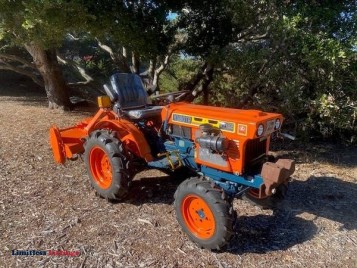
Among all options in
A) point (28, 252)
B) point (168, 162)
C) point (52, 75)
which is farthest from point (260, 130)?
point (52, 75)

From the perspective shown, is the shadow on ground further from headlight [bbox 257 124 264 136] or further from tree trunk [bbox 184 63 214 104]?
tree trunk [bbox 184 63 214 104]

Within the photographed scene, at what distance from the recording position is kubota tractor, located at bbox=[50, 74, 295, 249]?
3.25 m

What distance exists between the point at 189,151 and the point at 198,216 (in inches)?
29.9

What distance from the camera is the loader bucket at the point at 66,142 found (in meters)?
4.62

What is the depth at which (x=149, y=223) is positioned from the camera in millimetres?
3820

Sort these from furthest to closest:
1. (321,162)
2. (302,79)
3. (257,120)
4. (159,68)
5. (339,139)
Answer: (159,68), (339,139), (321,162), (302,79), (257,120)

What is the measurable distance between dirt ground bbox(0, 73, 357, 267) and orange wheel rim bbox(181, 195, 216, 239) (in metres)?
0.15

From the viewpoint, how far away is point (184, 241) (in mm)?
3506

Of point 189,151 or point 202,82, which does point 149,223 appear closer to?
point 189,151

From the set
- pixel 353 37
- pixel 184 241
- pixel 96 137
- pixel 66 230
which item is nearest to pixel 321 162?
pixel 353 37

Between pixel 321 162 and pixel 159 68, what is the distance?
4.05 metres

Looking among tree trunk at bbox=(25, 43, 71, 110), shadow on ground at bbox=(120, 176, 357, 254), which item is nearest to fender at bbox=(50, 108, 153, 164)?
shadow on ground at bbox=(120, 176, 357, 254)

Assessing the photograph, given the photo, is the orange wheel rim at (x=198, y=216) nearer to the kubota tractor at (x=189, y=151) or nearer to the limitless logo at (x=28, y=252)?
the kubota tractor at (x=189, y=151)

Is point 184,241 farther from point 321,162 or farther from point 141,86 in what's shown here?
point 321,162
